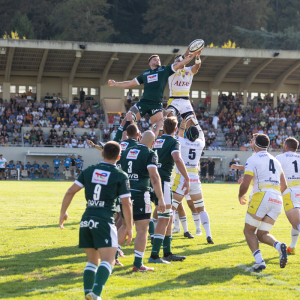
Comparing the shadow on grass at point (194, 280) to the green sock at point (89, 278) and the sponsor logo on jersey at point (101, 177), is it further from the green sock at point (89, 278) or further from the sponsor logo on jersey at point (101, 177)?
the sponsor logo on jersey at point (101, 177)

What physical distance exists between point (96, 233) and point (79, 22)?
56213 mm

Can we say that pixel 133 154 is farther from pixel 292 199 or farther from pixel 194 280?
pixel 292 199

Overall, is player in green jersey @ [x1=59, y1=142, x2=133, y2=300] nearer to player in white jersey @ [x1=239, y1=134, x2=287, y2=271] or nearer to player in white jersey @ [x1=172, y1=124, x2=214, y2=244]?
player in white jersey @ [x1=239, y1=134, x2=287, y2=271]

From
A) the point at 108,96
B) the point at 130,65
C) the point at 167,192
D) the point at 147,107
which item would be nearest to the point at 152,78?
the point at 147,107

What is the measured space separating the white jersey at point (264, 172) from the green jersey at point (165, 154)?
126 centimetres

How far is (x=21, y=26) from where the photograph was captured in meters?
55.5

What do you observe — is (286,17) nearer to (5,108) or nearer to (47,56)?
(47,56)

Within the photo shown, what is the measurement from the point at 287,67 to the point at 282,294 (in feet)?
132

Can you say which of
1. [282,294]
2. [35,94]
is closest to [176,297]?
[282,294]

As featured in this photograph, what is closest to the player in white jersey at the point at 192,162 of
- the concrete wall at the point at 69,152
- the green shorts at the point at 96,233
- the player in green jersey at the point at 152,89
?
the player in green jersey at the point at 152,89

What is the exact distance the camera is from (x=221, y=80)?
4275 centimetres

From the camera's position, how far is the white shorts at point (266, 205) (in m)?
6.76

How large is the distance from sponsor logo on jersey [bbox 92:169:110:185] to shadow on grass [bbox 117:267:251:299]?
56.5 inches

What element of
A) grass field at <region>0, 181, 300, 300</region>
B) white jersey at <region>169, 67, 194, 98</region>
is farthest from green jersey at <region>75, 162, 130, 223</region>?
white jersey at <region>169, 67, 194, 98</region>
